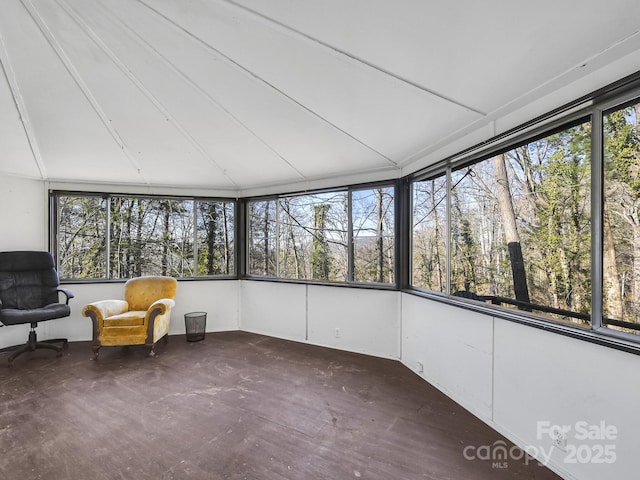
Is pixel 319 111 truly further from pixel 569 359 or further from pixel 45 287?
pixel 45 287

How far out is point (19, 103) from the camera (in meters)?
2.44

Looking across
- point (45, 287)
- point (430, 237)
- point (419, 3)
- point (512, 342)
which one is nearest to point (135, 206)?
point (45, 287)

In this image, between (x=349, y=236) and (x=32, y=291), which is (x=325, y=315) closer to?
(x=349, y=236)

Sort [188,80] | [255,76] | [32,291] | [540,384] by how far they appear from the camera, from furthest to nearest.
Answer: [32,291] < [188,80] < [255,76] < [540,384]

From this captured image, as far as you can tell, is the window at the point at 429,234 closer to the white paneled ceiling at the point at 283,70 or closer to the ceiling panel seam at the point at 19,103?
the white paneled ceiling at the point at 283,70

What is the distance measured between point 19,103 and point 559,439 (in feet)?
14.8

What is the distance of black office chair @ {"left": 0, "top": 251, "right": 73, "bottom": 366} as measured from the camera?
355 cm

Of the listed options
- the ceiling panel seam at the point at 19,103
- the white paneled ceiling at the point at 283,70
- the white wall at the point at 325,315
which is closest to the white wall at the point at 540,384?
the white wall at the point at 325,315

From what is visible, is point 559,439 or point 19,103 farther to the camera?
point 19,103

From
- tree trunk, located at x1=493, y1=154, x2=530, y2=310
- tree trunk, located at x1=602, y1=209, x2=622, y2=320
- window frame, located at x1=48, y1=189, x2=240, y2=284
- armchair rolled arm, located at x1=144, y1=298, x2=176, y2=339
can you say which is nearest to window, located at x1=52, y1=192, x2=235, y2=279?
window frame, located at x1=48, y1=189, x2=240, y2=284

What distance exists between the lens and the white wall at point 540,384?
1493mm

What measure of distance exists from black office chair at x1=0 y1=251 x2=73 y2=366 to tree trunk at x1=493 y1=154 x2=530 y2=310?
4914 millimetres

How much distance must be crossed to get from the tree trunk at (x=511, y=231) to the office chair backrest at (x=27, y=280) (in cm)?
525

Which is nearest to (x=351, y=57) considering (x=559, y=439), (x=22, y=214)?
(x=559, y=439)
